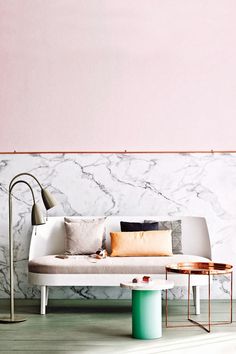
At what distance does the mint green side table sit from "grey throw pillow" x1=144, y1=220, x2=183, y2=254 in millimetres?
1630

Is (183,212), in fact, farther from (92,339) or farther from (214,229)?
(92,339)

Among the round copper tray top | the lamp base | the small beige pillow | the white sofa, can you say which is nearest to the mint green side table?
the round copper tray top

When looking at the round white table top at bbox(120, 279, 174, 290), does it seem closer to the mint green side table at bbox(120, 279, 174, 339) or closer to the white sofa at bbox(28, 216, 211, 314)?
the mint green side table at bbox(120, 279, 174, 339)

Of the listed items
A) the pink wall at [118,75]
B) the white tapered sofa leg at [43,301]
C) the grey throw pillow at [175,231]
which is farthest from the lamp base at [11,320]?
the pink wall at [118,75]

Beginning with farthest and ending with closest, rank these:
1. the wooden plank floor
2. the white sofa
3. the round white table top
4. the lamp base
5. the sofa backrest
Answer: the sofa backrest
the white sofa
the lamp base
the round white table top
the wooden plank floor

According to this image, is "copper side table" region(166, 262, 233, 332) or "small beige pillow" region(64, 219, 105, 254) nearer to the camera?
"copper side table" region(166, 262, 233, 332)

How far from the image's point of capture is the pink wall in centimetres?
730

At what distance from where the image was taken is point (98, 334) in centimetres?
545

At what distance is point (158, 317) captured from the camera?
5293 millimetres

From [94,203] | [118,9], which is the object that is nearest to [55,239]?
[94,203]

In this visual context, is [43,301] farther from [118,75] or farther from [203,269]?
[118,75]

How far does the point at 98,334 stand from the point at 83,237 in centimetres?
156

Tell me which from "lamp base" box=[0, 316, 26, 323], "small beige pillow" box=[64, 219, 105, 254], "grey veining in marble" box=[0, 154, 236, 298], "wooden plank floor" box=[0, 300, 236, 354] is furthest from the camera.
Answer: "grey veining in marble" box=[0, 154, 236, 298]

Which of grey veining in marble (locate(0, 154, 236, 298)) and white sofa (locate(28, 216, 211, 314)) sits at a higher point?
grey veining in marble (locate(0, 154, 236, 298))
